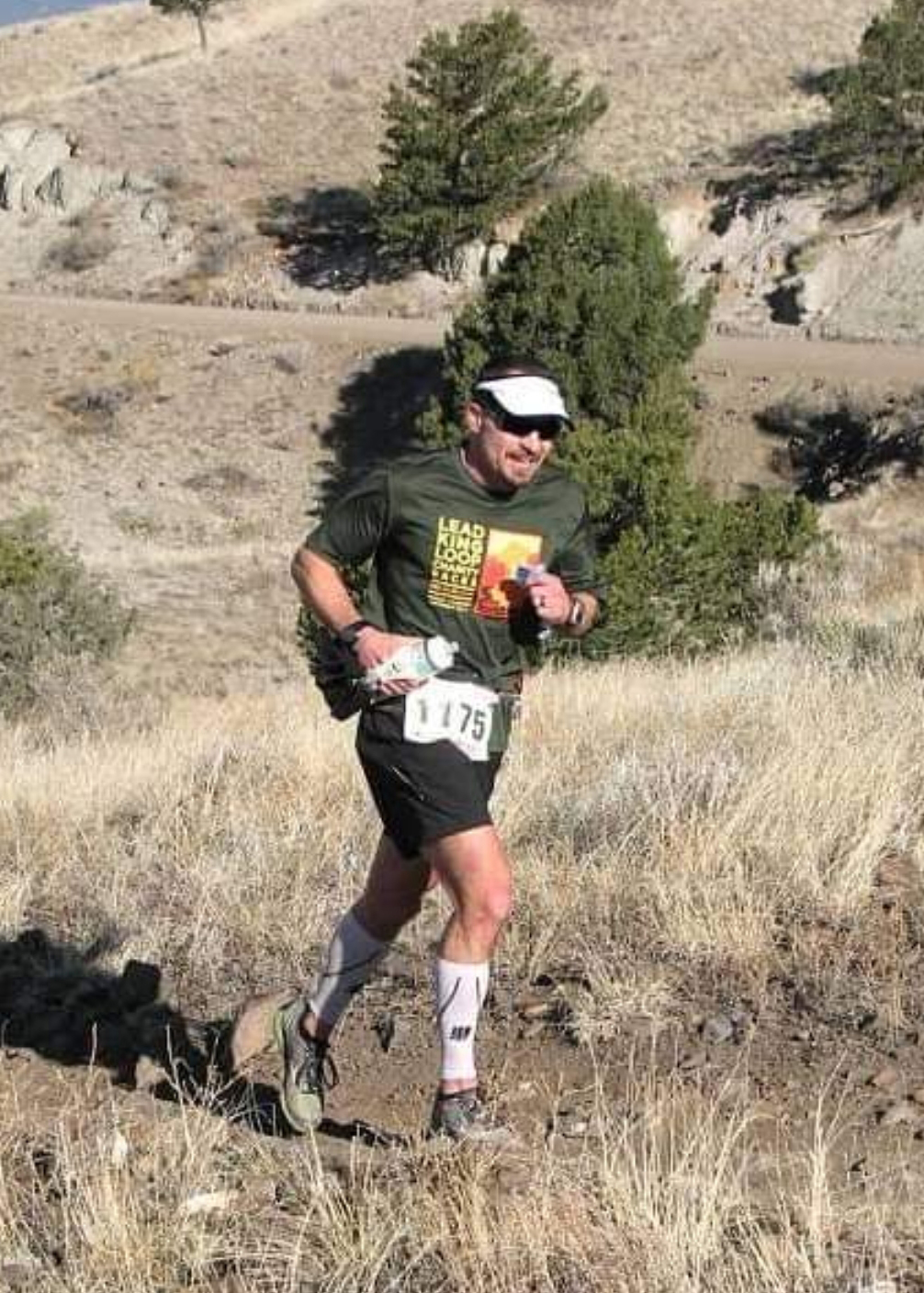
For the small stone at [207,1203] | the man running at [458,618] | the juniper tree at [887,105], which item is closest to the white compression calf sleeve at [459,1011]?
the man running at [458,618]

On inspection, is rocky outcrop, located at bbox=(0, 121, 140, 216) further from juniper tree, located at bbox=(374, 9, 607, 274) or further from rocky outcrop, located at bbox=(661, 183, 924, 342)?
rocky outcrop, located at bbox=(661, 183, 924, 342)

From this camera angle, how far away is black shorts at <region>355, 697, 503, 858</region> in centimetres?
336

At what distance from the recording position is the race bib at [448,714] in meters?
3.37

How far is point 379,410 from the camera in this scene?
31.4 metres

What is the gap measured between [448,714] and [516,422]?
2.14 ft

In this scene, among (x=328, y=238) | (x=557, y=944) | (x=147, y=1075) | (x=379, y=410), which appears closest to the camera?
(x=147, y=1075)

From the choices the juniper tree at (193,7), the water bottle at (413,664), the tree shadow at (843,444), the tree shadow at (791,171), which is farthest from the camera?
the juniper tree at (193,7)

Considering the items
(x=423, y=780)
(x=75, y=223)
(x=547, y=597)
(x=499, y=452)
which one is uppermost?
(x=499, y=452)

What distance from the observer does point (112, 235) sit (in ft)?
138

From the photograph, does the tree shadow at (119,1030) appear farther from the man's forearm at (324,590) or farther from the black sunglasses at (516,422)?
the black sunglasses at (516,422)

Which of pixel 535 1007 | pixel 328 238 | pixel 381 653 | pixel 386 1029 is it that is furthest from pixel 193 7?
pixel 381 653

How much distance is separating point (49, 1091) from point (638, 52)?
4883 centimetres

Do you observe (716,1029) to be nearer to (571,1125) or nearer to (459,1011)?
(571,1125)

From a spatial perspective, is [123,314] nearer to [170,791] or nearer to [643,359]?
[643,359]
